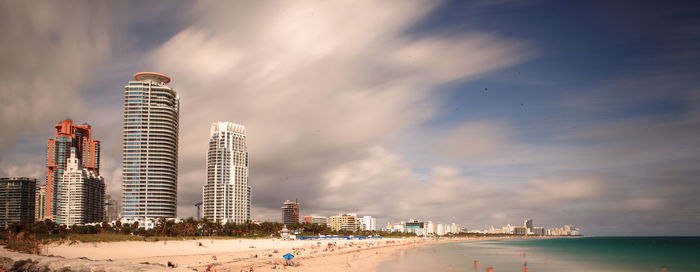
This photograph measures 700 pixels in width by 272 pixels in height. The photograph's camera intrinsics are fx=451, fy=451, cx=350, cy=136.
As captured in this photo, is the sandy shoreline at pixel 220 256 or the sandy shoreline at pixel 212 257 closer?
the sandy shoreline at pixel 212 257

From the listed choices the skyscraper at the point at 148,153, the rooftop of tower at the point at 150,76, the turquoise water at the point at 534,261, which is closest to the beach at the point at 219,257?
the turquoise water at the point at 534,261

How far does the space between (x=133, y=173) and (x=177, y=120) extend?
98.1 ft

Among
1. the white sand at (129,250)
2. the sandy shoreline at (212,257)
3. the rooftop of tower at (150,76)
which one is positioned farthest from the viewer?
the rooftop of tower at (150,76)

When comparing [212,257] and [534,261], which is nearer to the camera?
[212,257]

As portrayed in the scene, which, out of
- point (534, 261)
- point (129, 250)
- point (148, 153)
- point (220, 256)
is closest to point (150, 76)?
point (148, 153)

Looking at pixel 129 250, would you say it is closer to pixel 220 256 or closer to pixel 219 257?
pixel 220 256

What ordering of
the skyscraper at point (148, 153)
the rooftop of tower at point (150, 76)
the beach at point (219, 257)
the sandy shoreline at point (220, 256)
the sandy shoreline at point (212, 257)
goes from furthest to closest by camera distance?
the rooftop of tower at point (150, 76), the skyscraper at point (148, 153), the sandy shoreline at point (220, 256), the beach at point (219, 257), the sandy shoreline at point (212, 257)

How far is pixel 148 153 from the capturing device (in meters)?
184

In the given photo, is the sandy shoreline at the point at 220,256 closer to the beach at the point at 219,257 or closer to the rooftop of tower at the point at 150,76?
the beach at the point at 219,257

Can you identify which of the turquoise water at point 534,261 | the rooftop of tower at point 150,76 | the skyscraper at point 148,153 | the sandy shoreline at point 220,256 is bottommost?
the turquoise water at point 534,261

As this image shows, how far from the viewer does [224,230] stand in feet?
465

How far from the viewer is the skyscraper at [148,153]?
182 metres

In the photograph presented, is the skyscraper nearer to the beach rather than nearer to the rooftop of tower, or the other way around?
the rooftop of tower

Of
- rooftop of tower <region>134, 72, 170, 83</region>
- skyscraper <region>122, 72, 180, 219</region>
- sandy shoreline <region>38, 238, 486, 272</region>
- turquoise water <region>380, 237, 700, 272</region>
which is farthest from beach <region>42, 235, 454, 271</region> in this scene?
rooftop of tower <region>134, 72, 170, 83</region>
